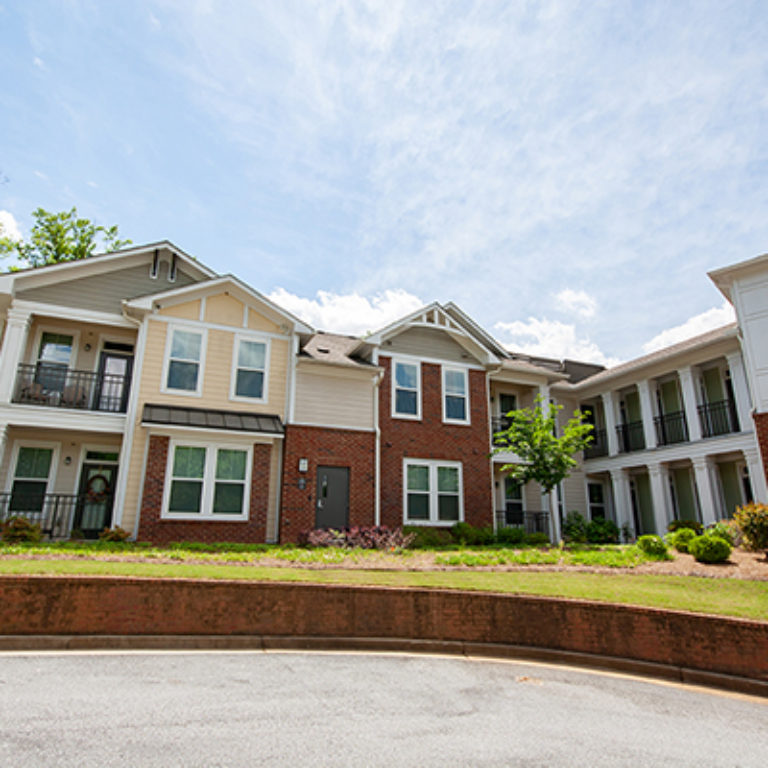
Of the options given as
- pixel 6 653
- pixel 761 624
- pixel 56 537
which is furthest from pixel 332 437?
pixel 761 624

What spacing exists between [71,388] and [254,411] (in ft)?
16.4

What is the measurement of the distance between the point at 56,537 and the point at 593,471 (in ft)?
63.7

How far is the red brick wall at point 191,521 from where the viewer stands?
14.2 metres

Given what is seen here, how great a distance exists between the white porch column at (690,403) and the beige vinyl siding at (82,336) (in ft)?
60.9

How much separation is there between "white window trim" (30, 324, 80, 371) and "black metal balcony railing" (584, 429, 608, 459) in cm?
1961

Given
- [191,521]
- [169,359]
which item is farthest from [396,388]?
[191,521]

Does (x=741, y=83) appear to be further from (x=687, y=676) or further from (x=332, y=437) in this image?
(x=332, y=437)

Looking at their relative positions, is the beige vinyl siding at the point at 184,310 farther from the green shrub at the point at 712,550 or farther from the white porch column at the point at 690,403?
the white porch column at the point at 690,403

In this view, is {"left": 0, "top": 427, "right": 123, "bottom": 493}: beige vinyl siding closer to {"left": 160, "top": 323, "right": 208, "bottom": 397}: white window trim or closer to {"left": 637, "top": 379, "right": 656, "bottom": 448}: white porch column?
{"left": 160, "top": 323, "right": 208, "bottom": 397}: white window trim

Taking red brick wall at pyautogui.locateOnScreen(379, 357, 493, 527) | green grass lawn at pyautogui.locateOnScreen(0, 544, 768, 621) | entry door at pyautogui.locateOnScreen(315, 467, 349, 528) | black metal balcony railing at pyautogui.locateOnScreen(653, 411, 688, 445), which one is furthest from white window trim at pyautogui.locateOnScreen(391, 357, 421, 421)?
black metal balcony railing at pyautogui.locateOnScreen(653, 411, 688, 445)

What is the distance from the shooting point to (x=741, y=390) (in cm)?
1875

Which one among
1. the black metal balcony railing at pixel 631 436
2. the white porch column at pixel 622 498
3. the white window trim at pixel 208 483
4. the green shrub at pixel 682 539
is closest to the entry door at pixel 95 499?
the white window trim at pixel 208 483

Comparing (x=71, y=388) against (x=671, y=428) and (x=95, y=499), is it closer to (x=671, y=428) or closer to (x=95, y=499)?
(x=95, y=499)

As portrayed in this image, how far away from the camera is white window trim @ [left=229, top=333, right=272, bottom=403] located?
16.2 meters
